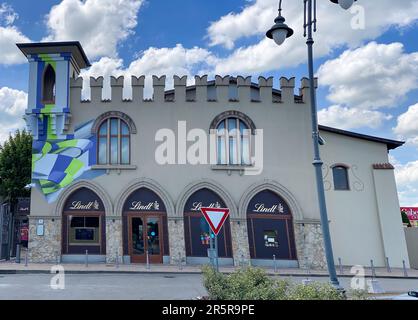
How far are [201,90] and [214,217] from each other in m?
13.7

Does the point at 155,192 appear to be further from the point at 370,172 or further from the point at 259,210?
the point at 370,172

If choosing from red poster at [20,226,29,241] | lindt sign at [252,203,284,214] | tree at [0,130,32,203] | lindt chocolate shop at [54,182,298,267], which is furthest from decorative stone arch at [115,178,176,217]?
tree at [0,130,32,203]

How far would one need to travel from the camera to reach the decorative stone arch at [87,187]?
21.1m

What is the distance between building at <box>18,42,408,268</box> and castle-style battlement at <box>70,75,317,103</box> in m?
0.06

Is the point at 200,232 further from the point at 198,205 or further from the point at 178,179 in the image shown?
the point at 178,179

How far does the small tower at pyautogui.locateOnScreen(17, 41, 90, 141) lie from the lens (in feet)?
71.4

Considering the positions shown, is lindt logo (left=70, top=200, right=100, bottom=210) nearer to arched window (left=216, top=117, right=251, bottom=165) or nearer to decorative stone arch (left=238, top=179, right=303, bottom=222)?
arched window (left=216, top=117, right=251, bottom=165)

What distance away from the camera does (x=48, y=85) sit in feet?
74.5

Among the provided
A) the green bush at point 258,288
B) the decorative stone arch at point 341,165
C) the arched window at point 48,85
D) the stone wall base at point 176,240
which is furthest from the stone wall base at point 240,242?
the arched window at point 48,85

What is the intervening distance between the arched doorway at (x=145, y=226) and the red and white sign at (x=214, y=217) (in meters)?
11.5

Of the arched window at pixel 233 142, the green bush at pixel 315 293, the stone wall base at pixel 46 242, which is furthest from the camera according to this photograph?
the arched window at pixel 233 142

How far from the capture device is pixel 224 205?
21.6 metres

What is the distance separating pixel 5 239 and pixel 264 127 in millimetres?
16686

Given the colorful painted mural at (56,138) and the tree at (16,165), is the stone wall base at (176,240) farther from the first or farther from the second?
the tree at (16,165)
